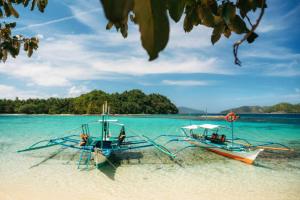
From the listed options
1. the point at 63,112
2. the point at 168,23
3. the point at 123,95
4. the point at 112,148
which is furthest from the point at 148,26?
the point at 123,95

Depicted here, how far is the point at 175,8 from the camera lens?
48 centimetres

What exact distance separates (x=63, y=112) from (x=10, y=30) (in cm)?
8933

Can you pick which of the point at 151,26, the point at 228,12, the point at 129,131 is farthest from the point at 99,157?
the point at 129,131

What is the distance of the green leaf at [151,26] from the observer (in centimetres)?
31

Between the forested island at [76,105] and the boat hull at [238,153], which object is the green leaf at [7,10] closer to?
the boat hull at [238,153]

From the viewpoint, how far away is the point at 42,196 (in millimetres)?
7375

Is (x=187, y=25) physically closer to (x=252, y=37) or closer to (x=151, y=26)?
(x=252, y=37)

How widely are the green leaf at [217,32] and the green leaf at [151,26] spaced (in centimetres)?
54

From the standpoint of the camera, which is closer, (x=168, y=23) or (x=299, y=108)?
(x=168, y=23)

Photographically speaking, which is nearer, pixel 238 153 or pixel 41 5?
pixel 41 5

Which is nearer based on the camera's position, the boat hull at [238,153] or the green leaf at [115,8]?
the green leaf at [115,8]

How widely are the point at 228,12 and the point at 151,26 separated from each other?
0.47 meters

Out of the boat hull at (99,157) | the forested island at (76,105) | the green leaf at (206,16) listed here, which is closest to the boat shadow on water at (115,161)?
the boat hull at (99,157)

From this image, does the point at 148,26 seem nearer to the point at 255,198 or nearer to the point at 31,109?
the point at 255,198
